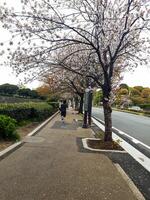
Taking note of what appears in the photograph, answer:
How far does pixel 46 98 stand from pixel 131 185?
5347cm

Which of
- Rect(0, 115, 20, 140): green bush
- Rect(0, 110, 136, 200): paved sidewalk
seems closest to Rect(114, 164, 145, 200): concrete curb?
Rect(0, 110, 136, 200): paved sidewalk

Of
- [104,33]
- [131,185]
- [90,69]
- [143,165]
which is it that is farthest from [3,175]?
[90,69]

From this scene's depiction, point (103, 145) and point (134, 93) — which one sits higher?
point (134, 93)

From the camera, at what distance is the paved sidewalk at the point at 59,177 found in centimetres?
695

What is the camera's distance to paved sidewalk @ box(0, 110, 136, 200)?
6945 millimetres

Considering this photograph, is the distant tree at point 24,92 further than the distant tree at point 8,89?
No

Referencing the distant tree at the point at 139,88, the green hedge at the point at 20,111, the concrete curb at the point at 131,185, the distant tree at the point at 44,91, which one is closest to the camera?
the concrete curb at the point at 131,185

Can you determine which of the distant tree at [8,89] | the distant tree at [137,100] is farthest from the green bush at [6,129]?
the distant tree at [137,100]

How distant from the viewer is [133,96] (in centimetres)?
12475

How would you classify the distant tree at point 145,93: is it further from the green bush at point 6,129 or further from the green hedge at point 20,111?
the green bush at point 6,129

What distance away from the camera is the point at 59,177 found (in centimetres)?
827

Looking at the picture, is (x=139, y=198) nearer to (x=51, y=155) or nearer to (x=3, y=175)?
(x=3, y=175)

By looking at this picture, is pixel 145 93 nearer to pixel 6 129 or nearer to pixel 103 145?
pixel 103 145

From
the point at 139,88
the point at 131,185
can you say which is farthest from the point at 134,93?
the point at 131,185
